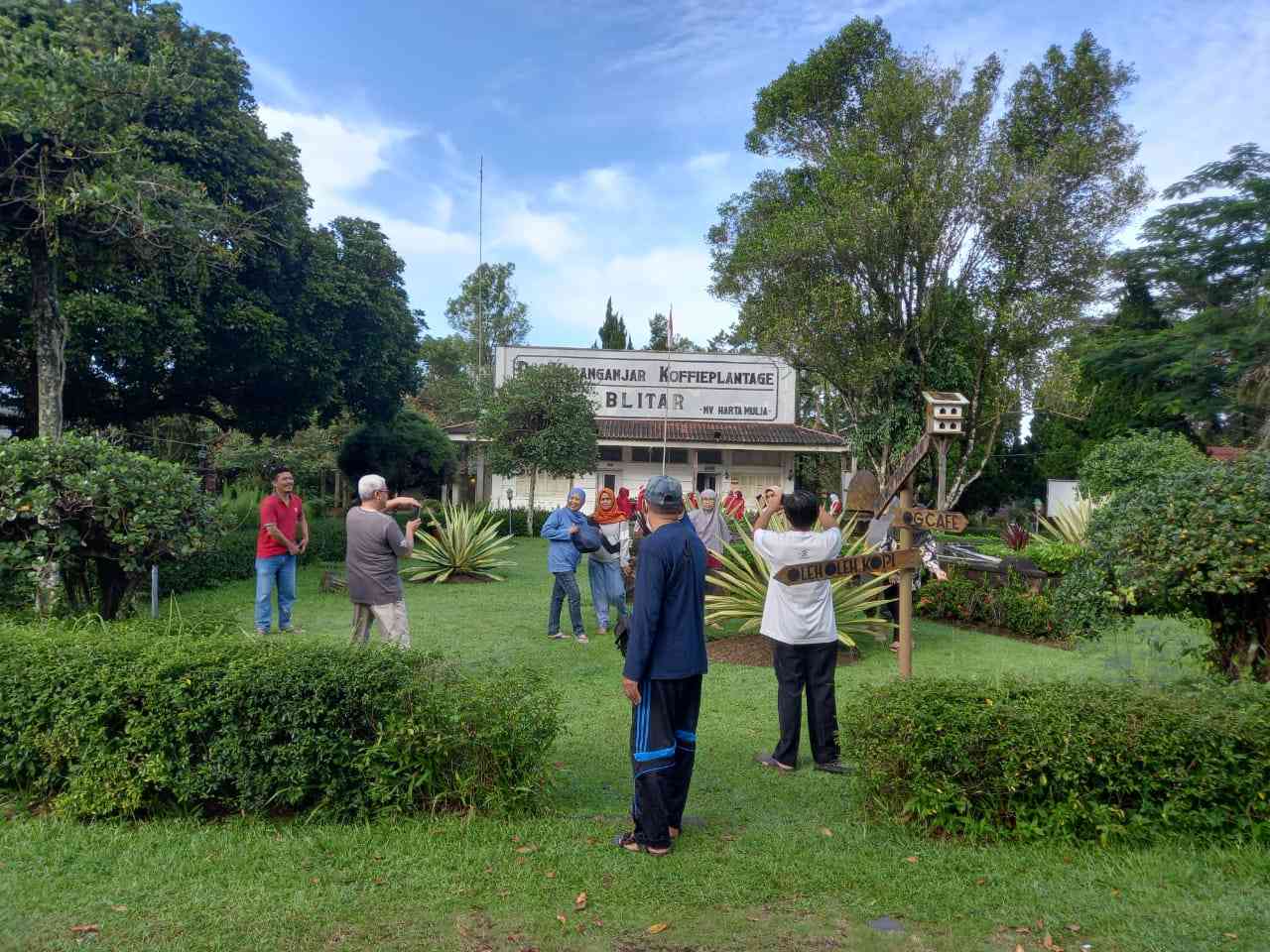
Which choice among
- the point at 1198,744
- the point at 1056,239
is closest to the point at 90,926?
the point at 1198,744

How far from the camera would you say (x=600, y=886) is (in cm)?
339

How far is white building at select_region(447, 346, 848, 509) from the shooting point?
3064cm

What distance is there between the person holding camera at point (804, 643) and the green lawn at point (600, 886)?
53 centimetres

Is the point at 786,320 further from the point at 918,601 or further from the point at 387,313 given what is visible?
the point at 918,601

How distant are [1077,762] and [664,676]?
5.88 ft

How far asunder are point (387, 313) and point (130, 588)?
14.0m

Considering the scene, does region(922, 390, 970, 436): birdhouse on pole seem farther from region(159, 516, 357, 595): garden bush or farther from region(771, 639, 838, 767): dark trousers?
region(159, 516, 357, 595): garden bush

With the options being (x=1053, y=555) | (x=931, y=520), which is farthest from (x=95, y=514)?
(x=1053, y=555)

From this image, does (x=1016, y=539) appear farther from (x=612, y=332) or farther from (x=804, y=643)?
(x=612, y=332)

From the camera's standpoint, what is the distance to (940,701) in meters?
3.90

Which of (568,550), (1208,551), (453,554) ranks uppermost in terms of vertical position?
(1208,551)

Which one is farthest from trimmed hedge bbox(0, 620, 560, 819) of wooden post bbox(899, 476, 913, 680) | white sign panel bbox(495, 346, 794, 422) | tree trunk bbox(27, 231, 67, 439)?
white sign panel bbox(495, 346, 794, 422)

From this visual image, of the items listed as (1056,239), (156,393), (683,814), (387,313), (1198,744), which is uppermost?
(1056,239)

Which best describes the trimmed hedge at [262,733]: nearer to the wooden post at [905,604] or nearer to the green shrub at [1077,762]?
the green shrub at [1077,762]
